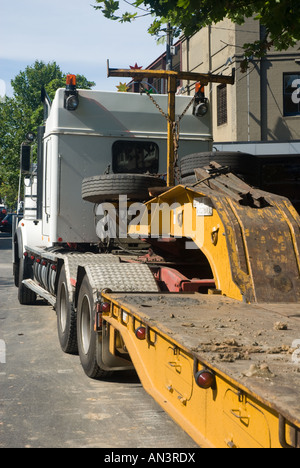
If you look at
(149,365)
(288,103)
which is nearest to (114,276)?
(149,365)

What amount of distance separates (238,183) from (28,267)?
6.78 metres

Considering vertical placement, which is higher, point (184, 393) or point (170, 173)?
point (170, 173)

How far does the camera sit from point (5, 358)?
716cm

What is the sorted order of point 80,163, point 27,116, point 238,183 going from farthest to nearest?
point 27,116
point 80,163
point 238,183

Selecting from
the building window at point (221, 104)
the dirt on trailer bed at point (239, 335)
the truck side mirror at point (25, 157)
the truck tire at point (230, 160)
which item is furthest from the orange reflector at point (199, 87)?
the building window at point (221, 104)

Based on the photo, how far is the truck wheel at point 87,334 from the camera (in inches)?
239

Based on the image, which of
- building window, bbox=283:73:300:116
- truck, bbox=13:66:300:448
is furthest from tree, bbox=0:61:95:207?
truck, bbox=13:66:300:448

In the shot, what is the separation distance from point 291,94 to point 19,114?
31071 millimetres

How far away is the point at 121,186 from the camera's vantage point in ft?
25.0

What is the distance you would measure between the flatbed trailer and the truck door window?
4178 millimetres

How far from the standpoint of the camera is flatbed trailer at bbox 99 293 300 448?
2521 mm

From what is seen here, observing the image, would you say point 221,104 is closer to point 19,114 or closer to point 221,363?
point 221,363

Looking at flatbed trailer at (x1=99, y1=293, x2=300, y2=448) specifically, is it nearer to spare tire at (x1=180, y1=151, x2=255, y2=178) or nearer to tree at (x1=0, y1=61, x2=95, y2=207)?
spare tire at (x1=180, y1=151, x2=255, y2=178)

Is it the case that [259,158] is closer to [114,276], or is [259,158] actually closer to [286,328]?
[114,276]
